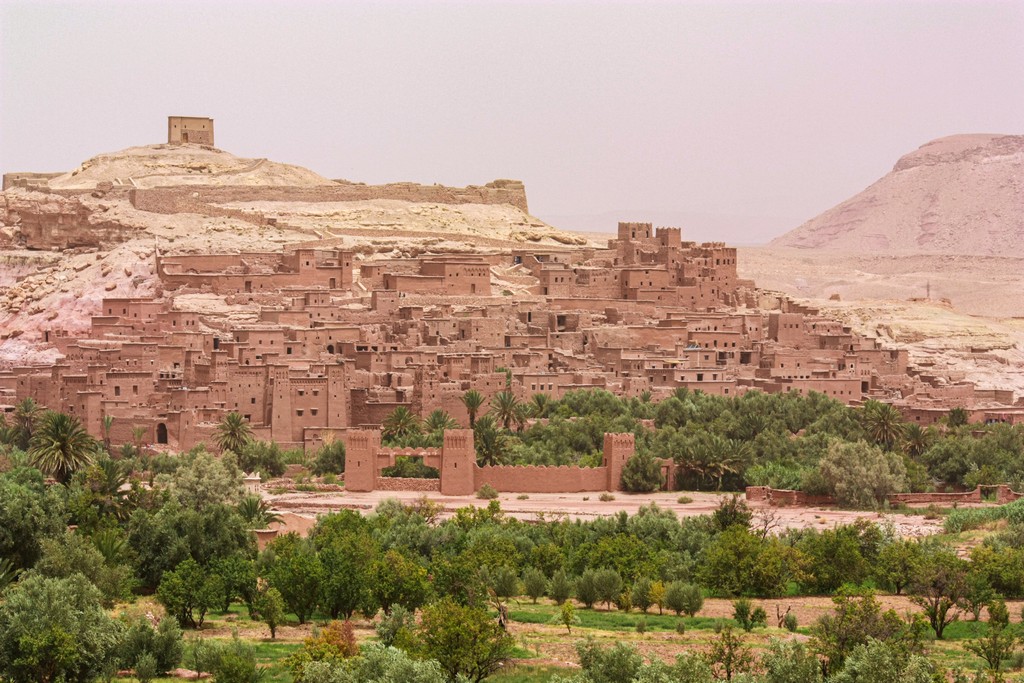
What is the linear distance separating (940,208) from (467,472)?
94.6 metres

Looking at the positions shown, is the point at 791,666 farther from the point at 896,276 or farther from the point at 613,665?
the point at 896,276

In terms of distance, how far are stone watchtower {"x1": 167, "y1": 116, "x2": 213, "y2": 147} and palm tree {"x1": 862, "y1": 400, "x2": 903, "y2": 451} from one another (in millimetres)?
32226

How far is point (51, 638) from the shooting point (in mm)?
24609

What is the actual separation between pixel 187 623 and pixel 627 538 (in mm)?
8476

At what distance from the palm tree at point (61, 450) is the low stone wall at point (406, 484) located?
605 centimetres

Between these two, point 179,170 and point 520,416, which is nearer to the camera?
point 520,416

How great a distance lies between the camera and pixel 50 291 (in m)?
55.6

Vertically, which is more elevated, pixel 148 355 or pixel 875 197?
pixel 875 197

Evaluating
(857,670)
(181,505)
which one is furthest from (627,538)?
(857,670)

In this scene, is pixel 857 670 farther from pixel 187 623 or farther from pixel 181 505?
pixel 181 505

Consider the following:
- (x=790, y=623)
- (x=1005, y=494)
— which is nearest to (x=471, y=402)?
(x=1005, y=494)

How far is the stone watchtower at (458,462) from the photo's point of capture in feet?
137

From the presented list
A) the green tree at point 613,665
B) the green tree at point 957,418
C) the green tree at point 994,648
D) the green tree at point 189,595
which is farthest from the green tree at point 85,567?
the green tree at point 957,418

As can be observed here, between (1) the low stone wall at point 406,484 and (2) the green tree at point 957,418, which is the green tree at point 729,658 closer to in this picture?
(1) the low stone wall at point 406,484
